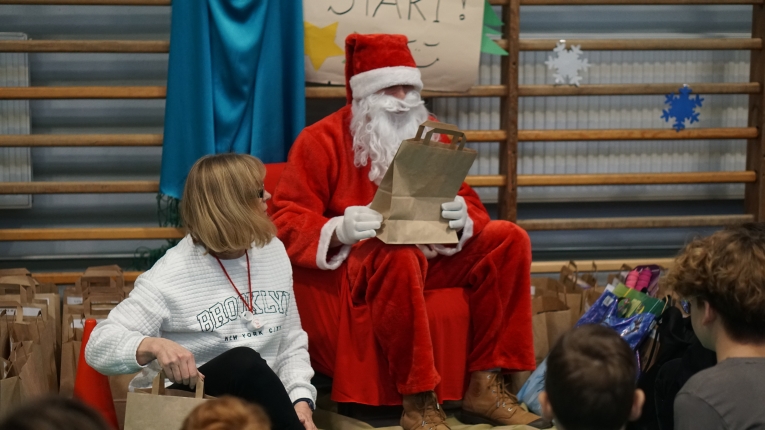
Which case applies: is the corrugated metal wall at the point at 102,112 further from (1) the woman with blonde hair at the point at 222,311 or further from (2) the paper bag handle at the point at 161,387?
(2) the paper bag handle at the point at 161,387

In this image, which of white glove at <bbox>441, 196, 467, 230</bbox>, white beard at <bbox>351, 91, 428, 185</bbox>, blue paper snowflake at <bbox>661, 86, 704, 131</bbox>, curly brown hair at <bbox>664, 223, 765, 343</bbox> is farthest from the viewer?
blue paper snowflake at <bbox>661, 86, 704, 131</bbox>

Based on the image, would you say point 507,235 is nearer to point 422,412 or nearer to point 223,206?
point 422,412

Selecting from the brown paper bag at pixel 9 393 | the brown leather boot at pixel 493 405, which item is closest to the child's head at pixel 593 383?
the brown leather boot at pixel 493 405

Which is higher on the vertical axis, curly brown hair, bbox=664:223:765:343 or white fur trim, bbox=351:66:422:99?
white fur trim, bbox=351:66:422:99

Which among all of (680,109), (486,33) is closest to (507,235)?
(486,33)

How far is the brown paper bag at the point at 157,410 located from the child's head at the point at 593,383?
2.24 ft

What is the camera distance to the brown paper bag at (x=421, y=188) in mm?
2205

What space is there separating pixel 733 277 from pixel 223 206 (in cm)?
104

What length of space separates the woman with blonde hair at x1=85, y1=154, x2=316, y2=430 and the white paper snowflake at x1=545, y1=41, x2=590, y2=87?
6.27 ft

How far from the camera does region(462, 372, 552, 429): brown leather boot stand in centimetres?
237

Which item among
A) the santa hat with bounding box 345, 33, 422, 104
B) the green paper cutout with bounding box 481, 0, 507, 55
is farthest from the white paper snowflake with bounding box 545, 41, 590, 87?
the santa hat with bounding box 345, 33, 422, 104

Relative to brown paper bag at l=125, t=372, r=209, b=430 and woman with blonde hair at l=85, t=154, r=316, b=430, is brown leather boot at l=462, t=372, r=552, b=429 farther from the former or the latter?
brown paper bag at l=125, t=372, r=209, b=430

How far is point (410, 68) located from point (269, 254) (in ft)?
3.11

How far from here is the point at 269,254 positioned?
2.01 m
